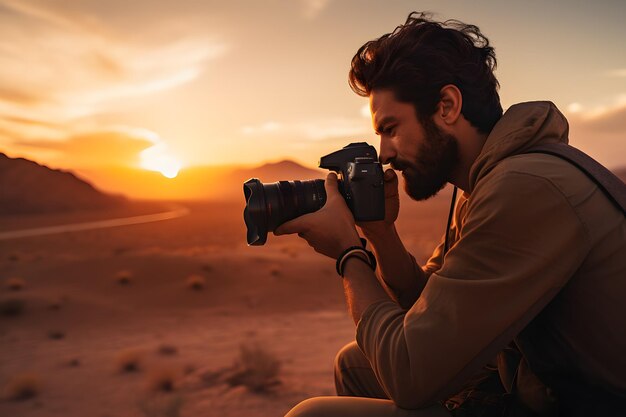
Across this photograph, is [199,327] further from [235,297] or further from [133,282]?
[133,282]

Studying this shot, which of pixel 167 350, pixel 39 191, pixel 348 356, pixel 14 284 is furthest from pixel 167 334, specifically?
pixel 39 191

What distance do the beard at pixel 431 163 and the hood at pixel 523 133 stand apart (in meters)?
0.28

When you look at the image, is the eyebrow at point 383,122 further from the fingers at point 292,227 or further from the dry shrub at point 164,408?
the dry shrub at point 164,408

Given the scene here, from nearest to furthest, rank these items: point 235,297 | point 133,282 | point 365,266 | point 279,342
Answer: point 365,266 → point 279,342 → point 235,297 → point 133,282

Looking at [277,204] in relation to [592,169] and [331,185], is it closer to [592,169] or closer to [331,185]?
[331,185]

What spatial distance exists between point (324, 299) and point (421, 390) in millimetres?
8079

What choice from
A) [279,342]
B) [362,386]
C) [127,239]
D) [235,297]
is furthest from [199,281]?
[127,239]

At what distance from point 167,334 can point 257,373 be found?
2.61 meters

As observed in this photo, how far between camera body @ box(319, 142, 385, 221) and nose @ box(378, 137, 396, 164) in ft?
0.15

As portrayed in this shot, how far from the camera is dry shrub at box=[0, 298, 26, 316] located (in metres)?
7.71

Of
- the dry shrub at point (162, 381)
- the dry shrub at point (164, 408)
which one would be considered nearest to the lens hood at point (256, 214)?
the dry shrub at point (164, 408)

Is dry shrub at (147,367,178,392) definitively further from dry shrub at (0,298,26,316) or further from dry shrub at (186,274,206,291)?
dry shrub at (186,274,206,291)

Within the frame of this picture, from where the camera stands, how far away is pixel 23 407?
4355 mm

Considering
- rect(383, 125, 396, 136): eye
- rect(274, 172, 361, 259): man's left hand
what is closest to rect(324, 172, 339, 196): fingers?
rect(274, 172, 361, 259): man's left hand
